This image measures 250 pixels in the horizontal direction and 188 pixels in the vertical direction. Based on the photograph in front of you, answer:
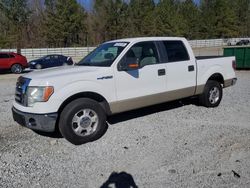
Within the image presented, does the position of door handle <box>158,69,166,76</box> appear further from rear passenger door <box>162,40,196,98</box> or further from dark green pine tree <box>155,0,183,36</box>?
dark green pine tree <box>155,0,183,36</box>

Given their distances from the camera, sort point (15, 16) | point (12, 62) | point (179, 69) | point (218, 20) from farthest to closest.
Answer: point (218, 20) < point (15, 16) < point (12, 62) < point (179, 69)

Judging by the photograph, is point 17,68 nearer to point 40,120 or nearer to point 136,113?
point 136,113

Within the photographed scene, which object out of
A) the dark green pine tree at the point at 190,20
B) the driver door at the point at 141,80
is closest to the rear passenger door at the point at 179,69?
the driver door at the point at 141,80

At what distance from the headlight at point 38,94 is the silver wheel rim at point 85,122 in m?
0.61

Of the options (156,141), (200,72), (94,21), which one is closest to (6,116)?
(156,141)

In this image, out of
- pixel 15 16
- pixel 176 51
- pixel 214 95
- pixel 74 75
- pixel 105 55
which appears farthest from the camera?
pixel 15 16

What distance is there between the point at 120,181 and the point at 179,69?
10.5ft

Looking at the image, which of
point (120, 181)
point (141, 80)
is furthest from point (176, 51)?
point (120, 181)

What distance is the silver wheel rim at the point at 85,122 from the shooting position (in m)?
4.78

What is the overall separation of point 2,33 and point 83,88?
4826 centimetres

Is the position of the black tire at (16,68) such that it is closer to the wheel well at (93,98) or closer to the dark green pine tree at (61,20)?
the wheel well at (93,98)

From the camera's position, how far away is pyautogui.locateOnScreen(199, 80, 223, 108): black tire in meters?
6.79

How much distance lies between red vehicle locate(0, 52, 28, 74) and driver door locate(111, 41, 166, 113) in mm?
15660

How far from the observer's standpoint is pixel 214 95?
7070mm
